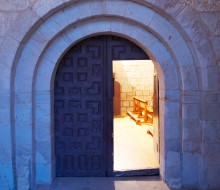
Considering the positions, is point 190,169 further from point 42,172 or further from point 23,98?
point 23,98

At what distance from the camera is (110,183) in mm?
4195

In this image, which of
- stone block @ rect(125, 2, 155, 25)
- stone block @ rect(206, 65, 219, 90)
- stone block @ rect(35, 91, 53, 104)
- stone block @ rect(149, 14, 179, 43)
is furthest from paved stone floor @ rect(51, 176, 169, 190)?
stone block @ rect(125, 2, 155, 25)

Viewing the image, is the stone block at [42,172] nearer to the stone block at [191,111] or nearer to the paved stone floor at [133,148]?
the paved stone floor at [133,148]

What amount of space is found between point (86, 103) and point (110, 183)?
1.22m

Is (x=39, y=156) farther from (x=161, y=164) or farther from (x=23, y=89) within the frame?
(x=161, y=164)

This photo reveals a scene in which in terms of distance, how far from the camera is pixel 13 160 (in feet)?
12.7

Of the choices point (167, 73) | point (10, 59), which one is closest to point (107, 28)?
point (167, 73)

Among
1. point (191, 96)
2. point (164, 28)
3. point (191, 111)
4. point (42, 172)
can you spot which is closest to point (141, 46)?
point (164, 28)

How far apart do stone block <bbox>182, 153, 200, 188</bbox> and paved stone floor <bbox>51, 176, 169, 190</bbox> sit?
31 cm

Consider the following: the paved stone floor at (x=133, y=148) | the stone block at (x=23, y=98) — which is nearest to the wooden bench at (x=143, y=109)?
the paved stone floor at (x=133, y=148)

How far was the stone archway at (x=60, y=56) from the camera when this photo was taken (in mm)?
3871

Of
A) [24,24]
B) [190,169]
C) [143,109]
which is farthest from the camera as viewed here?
[143,109]

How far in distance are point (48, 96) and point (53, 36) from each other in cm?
82

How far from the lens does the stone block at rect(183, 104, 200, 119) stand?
3.93 meters
